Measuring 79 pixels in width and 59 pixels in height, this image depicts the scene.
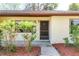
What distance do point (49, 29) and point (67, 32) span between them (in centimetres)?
227

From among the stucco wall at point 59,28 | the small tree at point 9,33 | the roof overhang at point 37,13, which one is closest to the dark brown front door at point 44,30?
the stucco wall at point 59,28

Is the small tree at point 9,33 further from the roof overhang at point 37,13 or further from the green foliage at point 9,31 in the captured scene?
the roof overhang at point 37,13

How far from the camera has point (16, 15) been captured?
19.8 metres

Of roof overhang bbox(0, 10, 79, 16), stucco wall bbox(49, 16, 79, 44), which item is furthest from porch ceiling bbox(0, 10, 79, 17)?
stucco wall bbox(49, 16, 79, 44)

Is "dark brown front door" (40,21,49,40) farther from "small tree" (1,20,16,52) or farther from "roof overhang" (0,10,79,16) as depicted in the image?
"small tree" (1,20,16,52)

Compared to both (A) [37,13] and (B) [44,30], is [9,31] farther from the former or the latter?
(B) [44,30]

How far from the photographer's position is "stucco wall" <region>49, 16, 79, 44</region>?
19.5 meters

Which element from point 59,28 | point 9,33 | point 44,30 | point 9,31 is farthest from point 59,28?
point 9,31

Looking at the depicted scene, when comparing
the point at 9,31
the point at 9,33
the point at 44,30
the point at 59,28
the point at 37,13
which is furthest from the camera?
the point at 44,30

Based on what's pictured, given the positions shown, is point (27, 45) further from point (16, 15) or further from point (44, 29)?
point (44, 29)

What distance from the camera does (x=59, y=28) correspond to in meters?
19.7

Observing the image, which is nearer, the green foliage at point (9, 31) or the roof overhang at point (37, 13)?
the green foliage at point (9, 31)

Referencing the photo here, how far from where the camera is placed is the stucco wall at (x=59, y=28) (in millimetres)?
19516

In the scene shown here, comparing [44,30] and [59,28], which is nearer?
[59,28]
